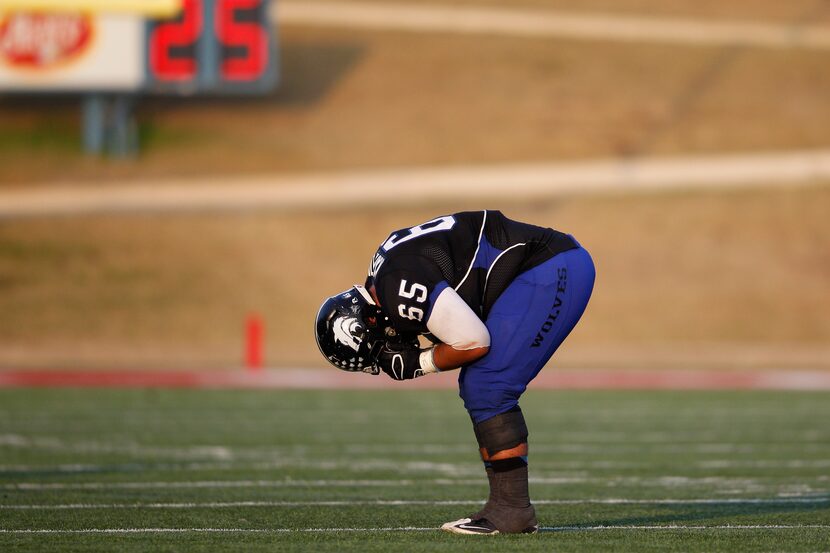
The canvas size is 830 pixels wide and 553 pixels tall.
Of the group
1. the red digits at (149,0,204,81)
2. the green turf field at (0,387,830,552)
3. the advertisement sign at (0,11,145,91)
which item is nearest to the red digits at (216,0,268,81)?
the red digits at (149,0,204,81)

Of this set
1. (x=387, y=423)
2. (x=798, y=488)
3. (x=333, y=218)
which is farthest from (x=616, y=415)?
(x=333, y=218)

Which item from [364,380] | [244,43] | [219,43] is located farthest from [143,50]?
[364,380]

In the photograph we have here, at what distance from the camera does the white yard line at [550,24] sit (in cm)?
3675

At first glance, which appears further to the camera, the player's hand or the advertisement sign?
the advertisement sign

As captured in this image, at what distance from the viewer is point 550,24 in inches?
1470

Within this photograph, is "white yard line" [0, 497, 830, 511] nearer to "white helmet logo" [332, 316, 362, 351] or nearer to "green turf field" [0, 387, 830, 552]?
"green turf field" [0, 387, 830, 552]

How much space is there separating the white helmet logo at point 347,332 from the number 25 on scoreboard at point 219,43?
883 inches

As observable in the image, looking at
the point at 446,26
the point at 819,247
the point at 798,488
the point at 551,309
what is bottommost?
the point at 798,488

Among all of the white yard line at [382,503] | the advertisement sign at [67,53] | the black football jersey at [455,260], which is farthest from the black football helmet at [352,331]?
the advertisement sign at [67,53]

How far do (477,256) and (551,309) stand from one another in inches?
15.6

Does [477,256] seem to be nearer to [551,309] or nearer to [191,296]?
[551,309]

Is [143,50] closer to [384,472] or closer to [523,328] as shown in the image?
[384,472]

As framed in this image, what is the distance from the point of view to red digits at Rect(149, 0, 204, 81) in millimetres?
27562

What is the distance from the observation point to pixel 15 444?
1053cm
